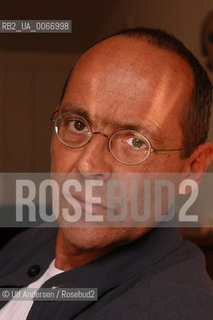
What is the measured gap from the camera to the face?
54cm

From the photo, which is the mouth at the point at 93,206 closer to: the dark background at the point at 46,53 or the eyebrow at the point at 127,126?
the eyebrow at the point at 127,126

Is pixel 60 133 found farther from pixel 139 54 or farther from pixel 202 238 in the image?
pixel 202 238

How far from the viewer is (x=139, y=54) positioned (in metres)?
0.55

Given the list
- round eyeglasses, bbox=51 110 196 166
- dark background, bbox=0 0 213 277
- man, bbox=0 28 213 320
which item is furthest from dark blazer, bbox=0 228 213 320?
dark background, bbox=0 0 213 277

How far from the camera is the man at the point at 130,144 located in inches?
20.7

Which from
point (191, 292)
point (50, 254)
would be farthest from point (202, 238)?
point (191, 292)

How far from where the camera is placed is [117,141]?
55 centimetres

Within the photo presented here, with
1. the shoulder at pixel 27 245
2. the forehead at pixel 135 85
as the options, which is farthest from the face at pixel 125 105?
the shoulder at pixel 27 245

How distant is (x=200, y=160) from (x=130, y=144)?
140 mm

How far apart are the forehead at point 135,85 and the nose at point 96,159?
0.03 m

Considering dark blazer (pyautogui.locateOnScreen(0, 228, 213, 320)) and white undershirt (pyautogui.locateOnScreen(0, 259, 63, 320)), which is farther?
white undershirt (pyautogui.locateOnScreen(0, 259, 63, 320))

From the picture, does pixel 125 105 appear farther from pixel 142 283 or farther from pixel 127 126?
pixel 142 283

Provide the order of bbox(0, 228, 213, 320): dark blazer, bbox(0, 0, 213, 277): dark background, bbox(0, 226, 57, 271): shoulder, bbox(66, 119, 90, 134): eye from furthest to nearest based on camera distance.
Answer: bbox(0, 0, 213, 277): dark background
bbox(0, 226, 57, 271): shoulder
bbox(66, 119, 90, 134): eye
bbox(0, 228, 213, 320): dark blazer

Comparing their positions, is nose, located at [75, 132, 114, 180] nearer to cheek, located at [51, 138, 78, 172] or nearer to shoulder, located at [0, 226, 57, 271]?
cheek, located at [51, 138, 78, 172]
